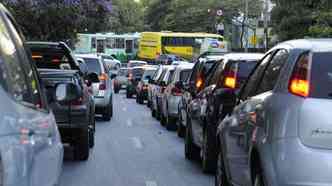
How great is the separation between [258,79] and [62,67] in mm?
9002

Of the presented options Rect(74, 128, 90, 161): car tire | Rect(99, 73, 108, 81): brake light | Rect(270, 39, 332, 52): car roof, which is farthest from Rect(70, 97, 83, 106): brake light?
Rect(99, 73, 108, 81): brake light

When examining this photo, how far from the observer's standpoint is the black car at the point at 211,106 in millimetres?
10913

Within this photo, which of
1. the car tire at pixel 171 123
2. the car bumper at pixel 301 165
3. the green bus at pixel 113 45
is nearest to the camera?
the car bumper at pixel 301 165

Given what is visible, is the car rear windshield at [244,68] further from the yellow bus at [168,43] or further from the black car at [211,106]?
the yellow bus at [168,43]

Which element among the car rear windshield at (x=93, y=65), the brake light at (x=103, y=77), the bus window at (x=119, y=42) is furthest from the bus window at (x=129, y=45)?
the brake light at (x=103, y=77)

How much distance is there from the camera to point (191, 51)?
6844 centimetres

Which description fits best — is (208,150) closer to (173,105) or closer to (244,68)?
(244,68)

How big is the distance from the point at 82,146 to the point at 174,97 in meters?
6.38

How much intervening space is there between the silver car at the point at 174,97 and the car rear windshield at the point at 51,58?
11.0 feet

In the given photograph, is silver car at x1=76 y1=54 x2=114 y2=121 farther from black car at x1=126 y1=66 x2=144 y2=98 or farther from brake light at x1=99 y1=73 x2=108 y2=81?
black car at x1=126 y1=66 x2=144 y2=98

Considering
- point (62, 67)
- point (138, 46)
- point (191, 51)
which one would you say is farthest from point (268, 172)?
point (138, 46)

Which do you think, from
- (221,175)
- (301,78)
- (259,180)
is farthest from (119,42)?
(301,78)

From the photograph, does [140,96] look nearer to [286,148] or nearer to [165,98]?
[165,98]

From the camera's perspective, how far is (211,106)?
1123cm
